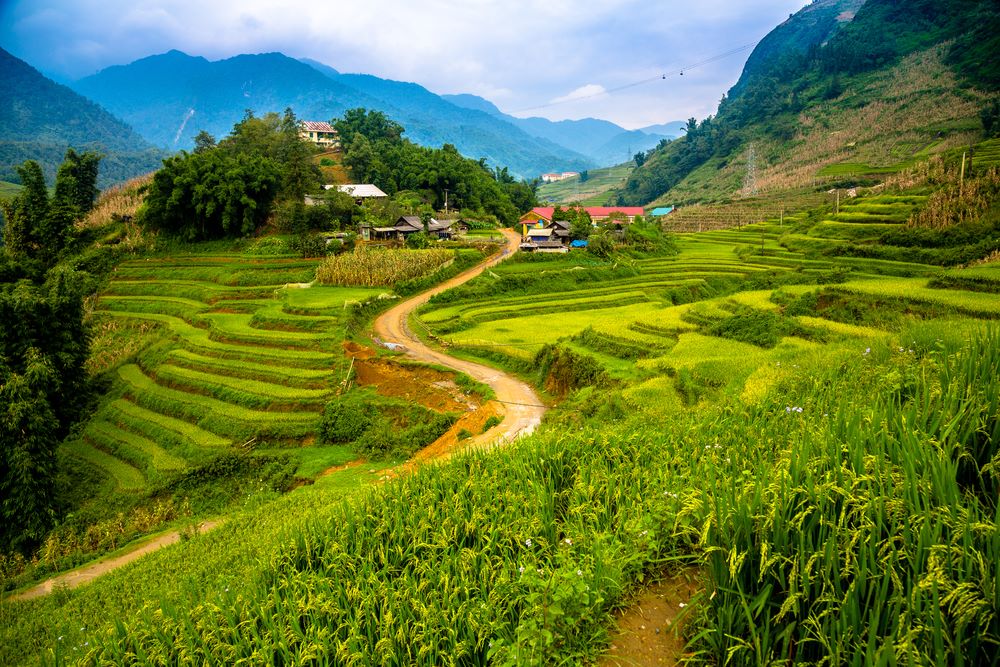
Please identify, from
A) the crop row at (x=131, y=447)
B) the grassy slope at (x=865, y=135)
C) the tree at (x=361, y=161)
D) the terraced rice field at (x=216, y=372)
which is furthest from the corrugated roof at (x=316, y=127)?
the crop row at (x=131, y=447)

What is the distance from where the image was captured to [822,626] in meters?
3.17

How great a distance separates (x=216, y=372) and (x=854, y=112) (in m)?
99.5

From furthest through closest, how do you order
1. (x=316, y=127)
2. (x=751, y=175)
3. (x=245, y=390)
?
1. (x=316, y=127)
2. (x=751, y=175)
3. (x=245, y=390)

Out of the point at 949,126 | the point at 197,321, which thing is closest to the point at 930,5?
the point at 949,126

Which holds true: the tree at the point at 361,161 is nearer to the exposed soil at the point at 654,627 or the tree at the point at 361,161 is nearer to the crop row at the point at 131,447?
the crop row at the point at 131,447

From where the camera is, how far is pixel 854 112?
8456cm

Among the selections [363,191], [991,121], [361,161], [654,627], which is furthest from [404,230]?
[991,121]

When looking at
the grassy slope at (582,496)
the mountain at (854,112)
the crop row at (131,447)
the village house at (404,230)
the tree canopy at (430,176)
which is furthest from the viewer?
the tree canopy at (430,176)

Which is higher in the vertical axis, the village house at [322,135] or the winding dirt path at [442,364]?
the village house at [322,135]

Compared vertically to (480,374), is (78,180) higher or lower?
higher

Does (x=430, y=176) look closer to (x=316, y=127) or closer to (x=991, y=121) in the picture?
(x=316, y=127)

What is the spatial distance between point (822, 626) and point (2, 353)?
23.6 meters

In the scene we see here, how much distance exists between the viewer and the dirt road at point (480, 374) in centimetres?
1603

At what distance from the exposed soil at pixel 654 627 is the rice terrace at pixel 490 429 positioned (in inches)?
1.0
